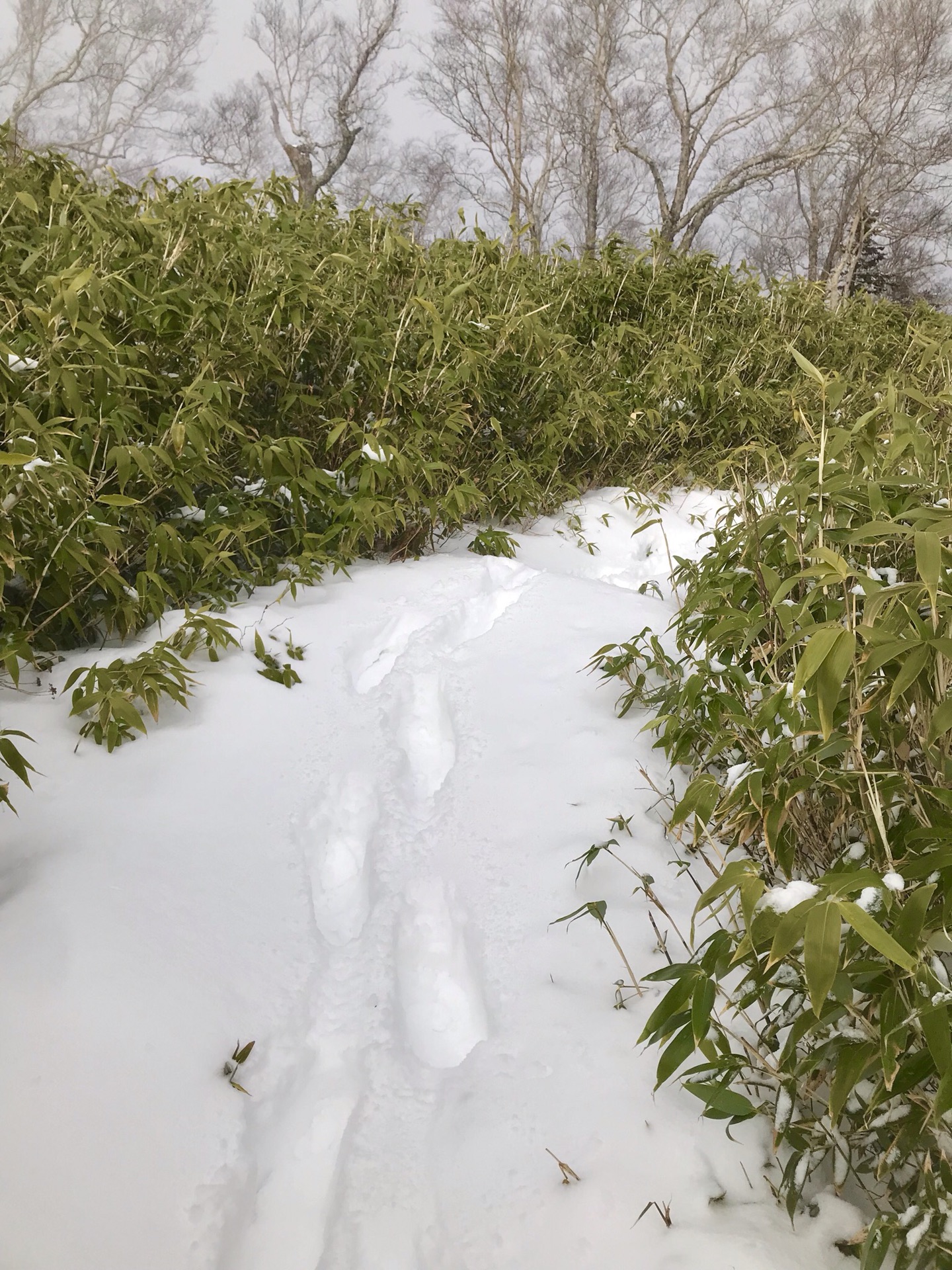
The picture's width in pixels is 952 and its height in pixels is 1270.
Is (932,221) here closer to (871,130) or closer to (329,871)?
(871,130)

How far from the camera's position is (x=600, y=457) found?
11.6 ft

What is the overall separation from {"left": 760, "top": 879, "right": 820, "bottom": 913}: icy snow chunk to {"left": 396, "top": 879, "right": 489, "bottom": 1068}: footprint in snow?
26.6 inches

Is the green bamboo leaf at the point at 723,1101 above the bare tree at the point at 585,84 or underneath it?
underneath

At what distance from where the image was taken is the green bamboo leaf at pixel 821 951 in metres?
0.57

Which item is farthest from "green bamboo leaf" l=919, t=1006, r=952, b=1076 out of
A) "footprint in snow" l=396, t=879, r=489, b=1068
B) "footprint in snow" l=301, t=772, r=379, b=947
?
"footprint in snow" l=301, t=772, r=379, b=947

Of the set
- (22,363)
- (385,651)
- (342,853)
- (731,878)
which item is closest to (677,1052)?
(731,878)

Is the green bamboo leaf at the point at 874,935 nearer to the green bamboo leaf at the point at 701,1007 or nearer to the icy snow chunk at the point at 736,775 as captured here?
the green bamboo leaf at the point at 701,1007

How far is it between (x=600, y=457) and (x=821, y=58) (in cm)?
1166

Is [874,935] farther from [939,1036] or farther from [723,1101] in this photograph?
[723,1101]

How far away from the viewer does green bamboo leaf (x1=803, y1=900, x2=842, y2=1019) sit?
57 centimetres

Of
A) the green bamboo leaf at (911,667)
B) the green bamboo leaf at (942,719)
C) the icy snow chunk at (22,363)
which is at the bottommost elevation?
the green bamboo leaf at (942,719)

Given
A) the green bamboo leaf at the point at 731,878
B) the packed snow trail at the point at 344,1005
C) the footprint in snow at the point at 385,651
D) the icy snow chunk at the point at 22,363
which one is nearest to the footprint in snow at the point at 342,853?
the packed snow trail at the point at 344,1005

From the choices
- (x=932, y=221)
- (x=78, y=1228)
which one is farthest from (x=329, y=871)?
(x=932, y=221)

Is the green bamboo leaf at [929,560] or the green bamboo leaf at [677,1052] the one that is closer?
the green bamboo leaf at [929,560]
